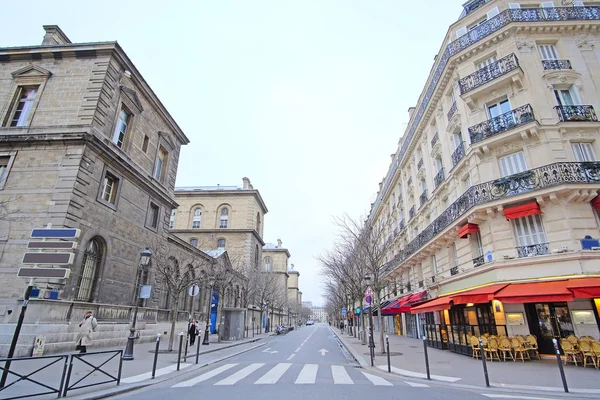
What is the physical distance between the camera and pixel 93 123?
15477 mm

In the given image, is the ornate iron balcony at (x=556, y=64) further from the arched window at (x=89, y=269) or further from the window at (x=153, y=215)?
the arched window at (x=89, y=269)

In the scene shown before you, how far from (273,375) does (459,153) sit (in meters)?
14.5

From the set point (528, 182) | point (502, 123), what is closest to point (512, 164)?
point (528, 182)

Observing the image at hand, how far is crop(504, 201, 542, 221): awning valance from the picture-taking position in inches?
495

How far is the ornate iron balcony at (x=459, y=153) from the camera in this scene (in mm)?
16594

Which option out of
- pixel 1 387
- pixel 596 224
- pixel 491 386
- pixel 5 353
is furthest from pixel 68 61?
pixel 596 224

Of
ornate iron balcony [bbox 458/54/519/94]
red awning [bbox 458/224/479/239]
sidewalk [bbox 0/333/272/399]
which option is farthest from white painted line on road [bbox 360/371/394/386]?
ornate iron balcony [bbox 458/54/519/94]

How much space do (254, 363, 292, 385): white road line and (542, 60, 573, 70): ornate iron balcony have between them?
18251 mm

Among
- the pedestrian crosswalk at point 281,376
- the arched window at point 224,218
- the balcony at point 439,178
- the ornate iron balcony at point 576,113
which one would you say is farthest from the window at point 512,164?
the arched window at point 224,218

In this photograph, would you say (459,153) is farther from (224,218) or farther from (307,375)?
(224,218)

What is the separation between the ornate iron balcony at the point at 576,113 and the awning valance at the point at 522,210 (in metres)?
4.59

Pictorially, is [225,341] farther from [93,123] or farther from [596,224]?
[596,224]

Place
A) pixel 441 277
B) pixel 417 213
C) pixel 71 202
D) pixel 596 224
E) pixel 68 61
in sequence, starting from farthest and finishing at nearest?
1. pixel 417 213
2. pixel 441 277
3. pixel 68 61
4. pixel 71 202
5. pixel 596 224

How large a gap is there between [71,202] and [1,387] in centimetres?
983
